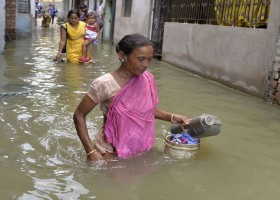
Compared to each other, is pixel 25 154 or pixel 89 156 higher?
pixel 89 156

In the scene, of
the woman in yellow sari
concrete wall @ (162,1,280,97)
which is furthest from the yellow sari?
concrete wall @ (162,1,280,97)

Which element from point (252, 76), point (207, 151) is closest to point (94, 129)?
point (207, 151)

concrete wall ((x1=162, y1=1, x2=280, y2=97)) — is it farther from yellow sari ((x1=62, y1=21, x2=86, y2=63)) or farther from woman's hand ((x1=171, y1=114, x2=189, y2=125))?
woman's hand ((x1=171, y1=114, x2=189, y2=125))

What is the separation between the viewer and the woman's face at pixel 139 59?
121 inches

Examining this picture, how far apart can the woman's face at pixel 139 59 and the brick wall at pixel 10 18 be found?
1358 centimetres

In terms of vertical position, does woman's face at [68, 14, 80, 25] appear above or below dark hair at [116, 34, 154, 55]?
below

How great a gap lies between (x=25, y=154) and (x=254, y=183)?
2037 millimetres

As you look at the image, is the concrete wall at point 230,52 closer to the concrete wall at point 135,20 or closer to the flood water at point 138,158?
the flood water at point 138,158

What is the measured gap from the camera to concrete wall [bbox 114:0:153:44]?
526 inches

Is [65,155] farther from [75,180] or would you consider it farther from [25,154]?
[75,180]

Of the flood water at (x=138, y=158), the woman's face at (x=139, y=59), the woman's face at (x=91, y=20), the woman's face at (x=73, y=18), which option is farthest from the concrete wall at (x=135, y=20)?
the woman's face at (x=139, y=59)

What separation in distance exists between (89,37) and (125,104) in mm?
7434

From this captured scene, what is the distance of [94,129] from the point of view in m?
4.81

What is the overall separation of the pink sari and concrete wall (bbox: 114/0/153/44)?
1013cm
